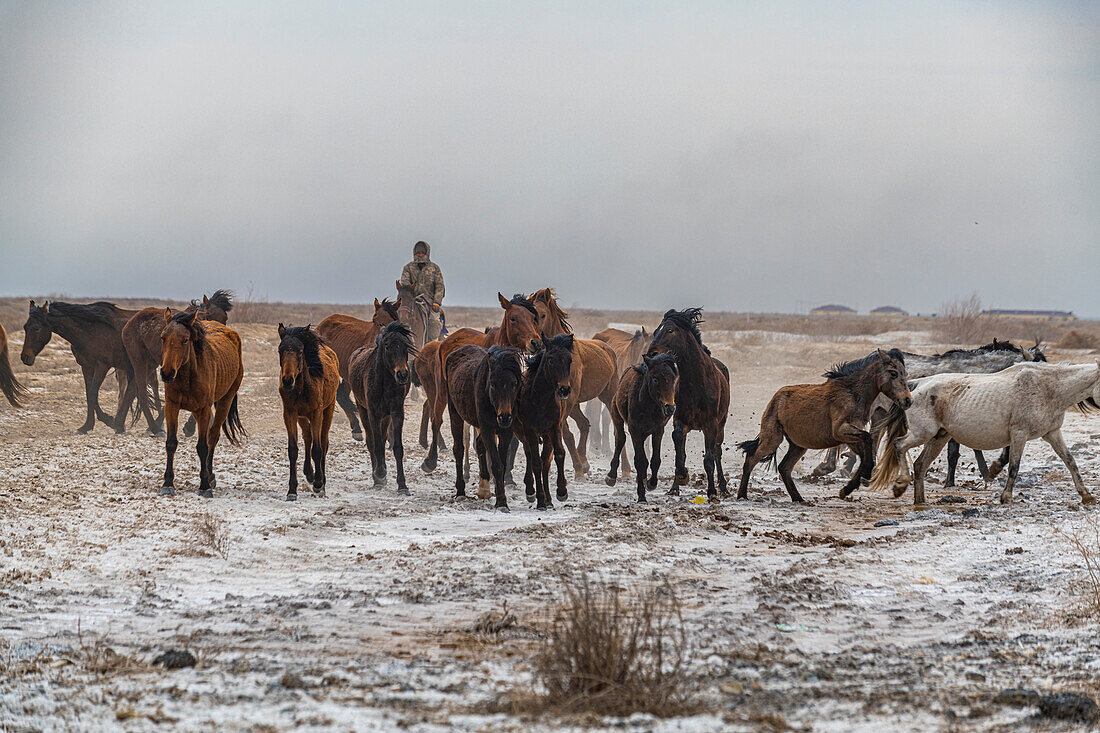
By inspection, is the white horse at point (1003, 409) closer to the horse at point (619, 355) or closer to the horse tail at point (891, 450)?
the horse tail at point (891, 450)

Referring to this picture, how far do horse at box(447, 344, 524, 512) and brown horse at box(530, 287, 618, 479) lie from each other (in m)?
2.06

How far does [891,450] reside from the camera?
38.2ft

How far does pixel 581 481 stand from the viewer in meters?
14.4

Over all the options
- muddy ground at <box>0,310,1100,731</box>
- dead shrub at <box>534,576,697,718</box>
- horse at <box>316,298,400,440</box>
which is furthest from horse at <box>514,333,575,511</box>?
dead shrub at <box>534,576,697,718</box>

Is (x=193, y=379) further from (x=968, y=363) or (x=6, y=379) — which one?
(x=968, y=363)

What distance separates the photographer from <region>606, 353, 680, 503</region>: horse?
1129 centimetres

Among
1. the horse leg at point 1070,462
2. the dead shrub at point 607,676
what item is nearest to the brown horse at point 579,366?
the horse leg at point 1070,462

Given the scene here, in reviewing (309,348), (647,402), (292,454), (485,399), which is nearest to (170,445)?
(292,454)

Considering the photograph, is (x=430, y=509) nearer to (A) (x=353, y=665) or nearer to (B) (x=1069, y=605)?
(A) (x=353, y=665)

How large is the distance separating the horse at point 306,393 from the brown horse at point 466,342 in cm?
161

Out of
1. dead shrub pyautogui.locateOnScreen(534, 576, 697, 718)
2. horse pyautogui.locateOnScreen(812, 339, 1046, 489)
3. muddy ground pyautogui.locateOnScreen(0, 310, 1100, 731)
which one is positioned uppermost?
horse pyautogui.locateOnScreen(812, 339, 1046, 489)

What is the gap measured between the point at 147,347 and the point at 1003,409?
13138 millimetres

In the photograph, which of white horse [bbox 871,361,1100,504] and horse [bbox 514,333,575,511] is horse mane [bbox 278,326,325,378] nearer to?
horse [bbox 514,333,575,511]

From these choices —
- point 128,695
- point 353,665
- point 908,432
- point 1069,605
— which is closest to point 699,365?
point 908,432
